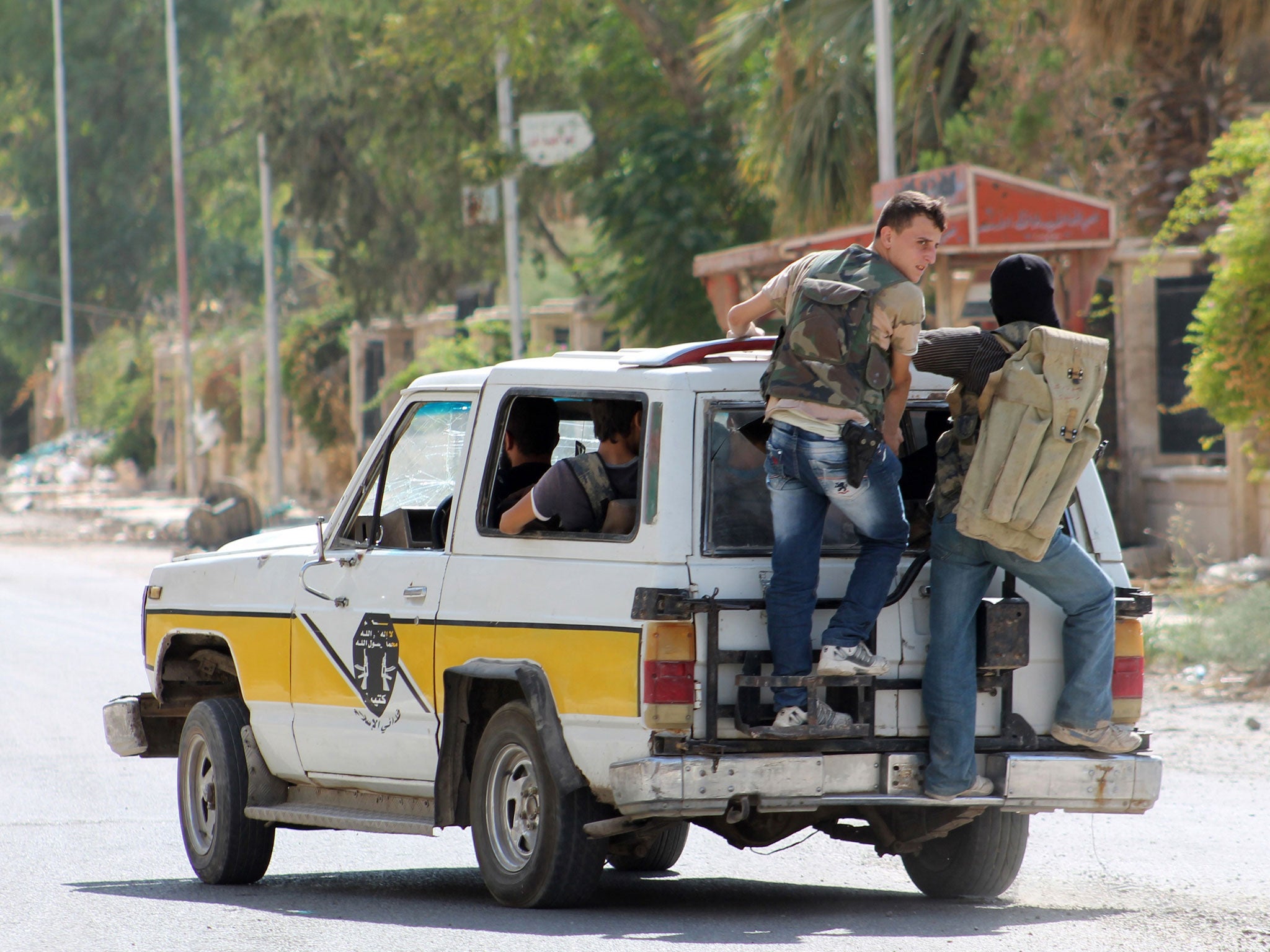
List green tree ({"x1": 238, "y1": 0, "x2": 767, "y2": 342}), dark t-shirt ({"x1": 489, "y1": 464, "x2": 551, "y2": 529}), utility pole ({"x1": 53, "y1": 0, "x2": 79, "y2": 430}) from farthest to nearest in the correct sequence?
1. utility pole ({"x1": 53, "y1": 0, "x2": 79, "y2": 430})
2. green tree ({"x1": 238, "y1": 0, "x2": 767, "y2": 342})
3. dark t-shirt ({"x1": 489, "y1": 464, "x2": 551, "y2": 529})

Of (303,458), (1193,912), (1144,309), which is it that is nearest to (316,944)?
(1193,912)

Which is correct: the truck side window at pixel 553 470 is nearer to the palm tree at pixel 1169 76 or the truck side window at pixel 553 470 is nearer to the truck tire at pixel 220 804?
the truck tire at pixel 220 804

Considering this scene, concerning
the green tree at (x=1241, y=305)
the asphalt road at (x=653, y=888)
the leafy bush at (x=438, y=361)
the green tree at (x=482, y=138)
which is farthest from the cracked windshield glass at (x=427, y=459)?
the leafy bush at (x=438, y=361)

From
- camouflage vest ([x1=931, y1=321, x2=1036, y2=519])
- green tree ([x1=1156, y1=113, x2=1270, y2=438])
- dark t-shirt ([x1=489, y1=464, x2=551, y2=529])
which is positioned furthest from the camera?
green tree ([x1=1156, y1=113, x2=1270, y2=438])

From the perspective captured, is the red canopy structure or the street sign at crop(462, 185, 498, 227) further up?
the street sign at crop(462, 185, 498, 227)

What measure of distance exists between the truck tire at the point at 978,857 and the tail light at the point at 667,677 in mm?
1464

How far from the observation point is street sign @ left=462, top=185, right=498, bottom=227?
28.1 metres

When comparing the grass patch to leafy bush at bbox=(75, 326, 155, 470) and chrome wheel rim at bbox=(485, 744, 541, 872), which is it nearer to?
chrome wheel rim at bbox=(485, 744, 541, 872)

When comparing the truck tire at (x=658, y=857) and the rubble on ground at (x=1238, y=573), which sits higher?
the rubble on ground at (x=1238, y=573)

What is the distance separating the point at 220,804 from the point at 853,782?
268cm

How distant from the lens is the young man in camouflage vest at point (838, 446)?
5.75m

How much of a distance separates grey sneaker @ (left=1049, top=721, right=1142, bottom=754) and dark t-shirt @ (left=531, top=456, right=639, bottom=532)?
1.57 m

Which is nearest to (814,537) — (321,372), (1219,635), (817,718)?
(817,718)

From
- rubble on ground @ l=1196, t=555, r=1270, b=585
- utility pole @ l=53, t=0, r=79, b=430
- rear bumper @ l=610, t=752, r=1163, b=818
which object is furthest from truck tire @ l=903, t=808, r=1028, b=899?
utility pole @ l=53, t=0, r=79, b=430
